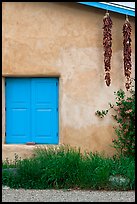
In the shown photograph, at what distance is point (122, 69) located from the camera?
10680 mm

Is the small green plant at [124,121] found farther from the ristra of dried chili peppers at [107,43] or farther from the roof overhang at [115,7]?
the roof overhang at [115,7]

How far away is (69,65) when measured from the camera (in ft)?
34.9

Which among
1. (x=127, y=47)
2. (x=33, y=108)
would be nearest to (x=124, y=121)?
(x=127, y=47)

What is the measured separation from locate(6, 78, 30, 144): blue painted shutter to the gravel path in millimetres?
2074

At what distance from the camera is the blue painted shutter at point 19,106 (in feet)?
35.1

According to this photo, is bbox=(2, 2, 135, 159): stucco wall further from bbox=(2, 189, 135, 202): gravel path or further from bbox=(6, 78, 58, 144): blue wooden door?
bbox=(2, 189, 135, 202): gravel path

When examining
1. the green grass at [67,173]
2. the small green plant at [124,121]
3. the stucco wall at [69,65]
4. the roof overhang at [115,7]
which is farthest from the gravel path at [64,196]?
the roof overhang at [115,7]

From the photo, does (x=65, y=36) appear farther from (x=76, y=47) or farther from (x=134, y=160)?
(x=134, y=160)

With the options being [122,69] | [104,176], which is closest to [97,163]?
[104,176]

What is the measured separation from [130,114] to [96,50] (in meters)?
1.57

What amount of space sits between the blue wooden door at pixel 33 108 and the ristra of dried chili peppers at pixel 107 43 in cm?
114

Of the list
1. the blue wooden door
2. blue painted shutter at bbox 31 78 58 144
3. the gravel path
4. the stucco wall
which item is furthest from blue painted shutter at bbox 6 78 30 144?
the gravel path

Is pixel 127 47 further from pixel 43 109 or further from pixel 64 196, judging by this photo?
pixel 64 196

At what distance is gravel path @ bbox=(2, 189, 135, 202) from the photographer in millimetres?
8133
